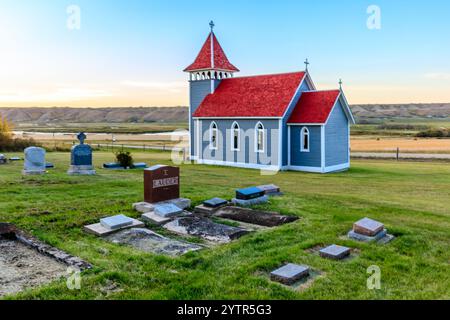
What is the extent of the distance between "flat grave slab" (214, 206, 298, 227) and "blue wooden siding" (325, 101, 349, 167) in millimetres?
14897

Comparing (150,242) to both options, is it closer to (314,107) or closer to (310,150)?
(310,150)

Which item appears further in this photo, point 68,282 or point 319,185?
point 319,185

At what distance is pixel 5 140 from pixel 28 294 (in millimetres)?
35934

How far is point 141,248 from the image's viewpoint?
8.82 meters

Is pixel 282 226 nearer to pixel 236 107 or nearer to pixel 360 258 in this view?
pixel 360 258

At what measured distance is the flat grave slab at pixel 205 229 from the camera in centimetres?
965

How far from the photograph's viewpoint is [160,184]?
41.5 ft

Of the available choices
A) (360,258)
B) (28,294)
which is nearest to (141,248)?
(28,294)

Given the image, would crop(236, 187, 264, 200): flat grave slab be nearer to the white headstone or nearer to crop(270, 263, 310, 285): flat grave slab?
crop(270, 263, 310, 285): flat grave slab

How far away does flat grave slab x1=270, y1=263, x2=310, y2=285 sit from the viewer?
6.83 m

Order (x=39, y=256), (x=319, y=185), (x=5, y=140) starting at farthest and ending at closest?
(x=5, y=140) < (x=319, y=185) < (x=39, y=256)

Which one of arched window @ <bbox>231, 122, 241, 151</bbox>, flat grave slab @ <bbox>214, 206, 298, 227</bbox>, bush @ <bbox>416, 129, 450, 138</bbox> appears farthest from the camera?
bush @ <bbox>416, 129, 450, 138</bbox>

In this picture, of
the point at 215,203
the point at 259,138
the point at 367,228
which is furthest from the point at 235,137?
the point at 367,228

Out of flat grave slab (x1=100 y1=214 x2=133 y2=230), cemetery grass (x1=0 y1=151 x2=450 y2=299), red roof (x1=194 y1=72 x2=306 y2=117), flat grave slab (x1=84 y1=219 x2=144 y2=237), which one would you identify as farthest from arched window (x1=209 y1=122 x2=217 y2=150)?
flat grave slab (x1=100 y1=214 x2=133 y2=230)
